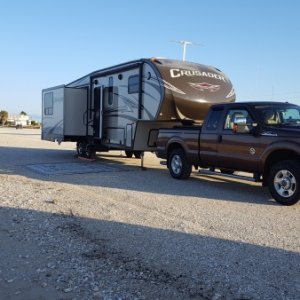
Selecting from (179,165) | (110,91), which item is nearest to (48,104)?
(110,91)

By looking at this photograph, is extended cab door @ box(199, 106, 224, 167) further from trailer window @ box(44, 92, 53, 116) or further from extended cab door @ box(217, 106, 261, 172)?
trailer window @ box(44, 92, 53, 116)

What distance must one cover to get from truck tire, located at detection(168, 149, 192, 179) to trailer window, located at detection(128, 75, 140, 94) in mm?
2749

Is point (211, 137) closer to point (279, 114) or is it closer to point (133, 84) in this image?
point (279, 114)

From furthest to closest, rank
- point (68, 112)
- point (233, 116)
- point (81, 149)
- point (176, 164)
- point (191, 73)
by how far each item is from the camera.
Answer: point (81, 149) → point (68, 112) → point (191, 73) → point (176, 164) → point (233, 116)

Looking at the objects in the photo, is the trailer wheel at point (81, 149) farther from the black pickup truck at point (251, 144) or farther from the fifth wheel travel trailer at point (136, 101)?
the black pickup truck at point (251, 144)

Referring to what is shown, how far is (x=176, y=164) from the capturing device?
474 inches

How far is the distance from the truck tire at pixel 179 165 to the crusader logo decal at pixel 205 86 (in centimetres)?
234

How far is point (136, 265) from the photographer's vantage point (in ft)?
16.4

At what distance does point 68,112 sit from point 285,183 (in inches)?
414

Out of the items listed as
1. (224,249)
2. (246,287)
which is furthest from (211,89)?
(246,287)

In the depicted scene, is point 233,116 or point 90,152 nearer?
point 233,116

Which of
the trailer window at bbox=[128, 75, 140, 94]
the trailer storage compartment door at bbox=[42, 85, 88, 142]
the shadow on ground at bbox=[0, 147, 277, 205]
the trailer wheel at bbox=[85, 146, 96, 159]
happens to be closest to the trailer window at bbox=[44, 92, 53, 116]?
the trailer storage compartment door at bbox=[42, 85, 88, 142]

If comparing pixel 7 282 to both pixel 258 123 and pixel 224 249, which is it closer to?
pixel 224 249

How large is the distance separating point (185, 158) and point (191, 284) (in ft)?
23.9
